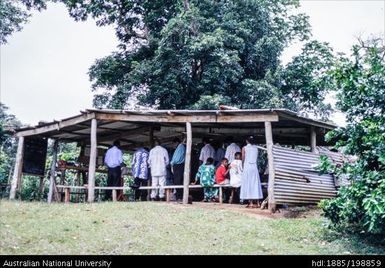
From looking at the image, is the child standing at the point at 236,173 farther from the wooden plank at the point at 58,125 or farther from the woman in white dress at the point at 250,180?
the wooden plank at the point at 58,125

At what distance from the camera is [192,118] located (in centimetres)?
1267

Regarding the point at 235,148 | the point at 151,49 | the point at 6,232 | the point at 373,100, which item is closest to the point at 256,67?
the point at 151,49

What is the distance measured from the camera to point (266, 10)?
20859 millimetres

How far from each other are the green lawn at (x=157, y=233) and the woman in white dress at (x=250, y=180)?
4.31 ft

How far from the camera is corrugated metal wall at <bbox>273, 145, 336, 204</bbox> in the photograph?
11703mm

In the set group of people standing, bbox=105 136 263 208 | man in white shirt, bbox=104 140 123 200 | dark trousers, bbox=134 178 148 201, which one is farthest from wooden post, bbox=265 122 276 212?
man in white shirt, bbox=104 140 123 200

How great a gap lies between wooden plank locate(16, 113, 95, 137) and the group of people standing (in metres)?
1.31

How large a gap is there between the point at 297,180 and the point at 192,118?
3.55 m

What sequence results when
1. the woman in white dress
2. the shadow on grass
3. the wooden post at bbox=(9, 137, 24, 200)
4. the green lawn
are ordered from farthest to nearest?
the wooden post at bbox=(9, 137, 24, 200) → the woman in white dress → the shadow on grass → the green lawn

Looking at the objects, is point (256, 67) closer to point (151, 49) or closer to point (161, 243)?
point (151, 49)

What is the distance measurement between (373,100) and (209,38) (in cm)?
992

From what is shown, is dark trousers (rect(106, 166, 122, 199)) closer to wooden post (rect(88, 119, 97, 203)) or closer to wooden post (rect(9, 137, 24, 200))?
wooden post (rect(88, 119, 97, 203))

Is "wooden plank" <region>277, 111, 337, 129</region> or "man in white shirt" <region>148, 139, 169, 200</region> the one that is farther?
"man in white shirt" <region>148, 139, 169, 200</region>

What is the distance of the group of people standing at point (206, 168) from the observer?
39.7 feet
